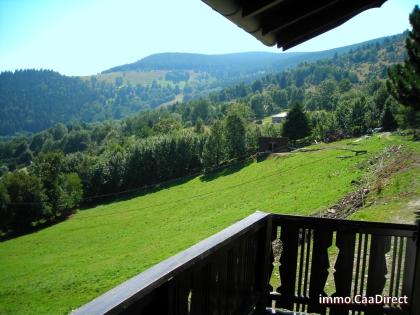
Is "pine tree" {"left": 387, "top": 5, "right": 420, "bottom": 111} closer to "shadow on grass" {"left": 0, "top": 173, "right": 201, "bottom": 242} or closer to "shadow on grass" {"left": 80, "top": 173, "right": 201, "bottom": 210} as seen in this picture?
"shadow on grass" {"left": 80, "top": 173, "right": 201, "bottom": 210}

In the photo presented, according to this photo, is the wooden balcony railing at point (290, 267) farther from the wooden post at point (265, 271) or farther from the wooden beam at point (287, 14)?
the wooden beam at point (287, 14)

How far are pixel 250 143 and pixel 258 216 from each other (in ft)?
199

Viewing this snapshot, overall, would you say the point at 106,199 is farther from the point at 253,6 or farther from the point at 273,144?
the point at 253,6

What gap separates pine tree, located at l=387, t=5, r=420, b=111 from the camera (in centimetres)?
1514

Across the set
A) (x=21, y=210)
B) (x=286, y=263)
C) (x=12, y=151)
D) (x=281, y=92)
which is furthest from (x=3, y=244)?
(x=281, y=92)

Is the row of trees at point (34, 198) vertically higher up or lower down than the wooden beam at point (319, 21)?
lower down

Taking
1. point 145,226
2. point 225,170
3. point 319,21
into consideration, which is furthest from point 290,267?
point 225,170

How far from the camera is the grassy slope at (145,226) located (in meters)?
24.0

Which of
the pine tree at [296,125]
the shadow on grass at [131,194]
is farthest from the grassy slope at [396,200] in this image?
the shadow on grass at [131,194]

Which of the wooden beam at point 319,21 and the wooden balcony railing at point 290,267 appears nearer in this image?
the wooden balcony railing at point 290,267

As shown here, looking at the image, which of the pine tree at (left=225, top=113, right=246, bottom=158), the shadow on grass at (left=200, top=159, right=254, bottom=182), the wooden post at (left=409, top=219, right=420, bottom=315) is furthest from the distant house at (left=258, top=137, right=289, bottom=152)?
the wooden post at (left=409, top=219, right=420, bottom=315)

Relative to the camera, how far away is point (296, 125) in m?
62.2

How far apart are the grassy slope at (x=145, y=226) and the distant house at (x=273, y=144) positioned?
4519mm

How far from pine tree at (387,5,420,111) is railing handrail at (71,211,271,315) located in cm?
1486
